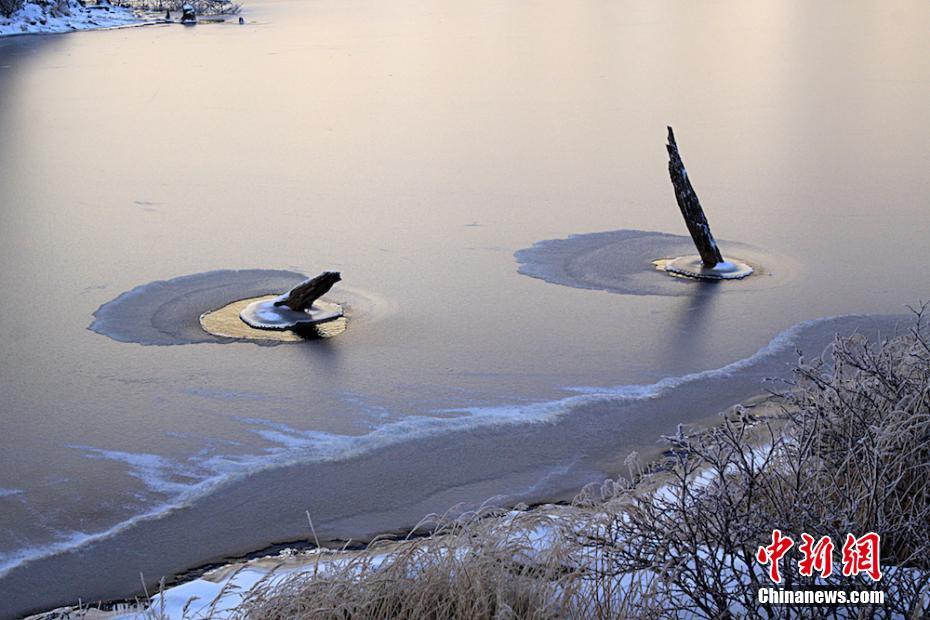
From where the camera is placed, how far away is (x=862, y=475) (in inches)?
124

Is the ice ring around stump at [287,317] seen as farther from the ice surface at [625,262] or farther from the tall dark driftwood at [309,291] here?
the ice surface at [625,262]

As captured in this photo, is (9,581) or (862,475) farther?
(9,581)

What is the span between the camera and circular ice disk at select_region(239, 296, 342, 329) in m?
6.76

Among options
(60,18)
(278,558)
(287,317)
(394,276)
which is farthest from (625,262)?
(60,18)

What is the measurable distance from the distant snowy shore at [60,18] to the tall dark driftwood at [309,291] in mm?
26351

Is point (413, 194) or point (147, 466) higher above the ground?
point (413, 194)

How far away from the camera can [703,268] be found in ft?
25.9

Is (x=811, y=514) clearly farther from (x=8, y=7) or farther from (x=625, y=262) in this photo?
(x=8, y=7)

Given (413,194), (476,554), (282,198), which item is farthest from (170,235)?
(476,554)

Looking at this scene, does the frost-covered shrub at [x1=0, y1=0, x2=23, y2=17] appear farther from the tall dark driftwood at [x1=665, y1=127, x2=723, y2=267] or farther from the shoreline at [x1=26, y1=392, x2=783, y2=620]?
the shoreline at [x1=26, y1=392, x2=783, y2=620]

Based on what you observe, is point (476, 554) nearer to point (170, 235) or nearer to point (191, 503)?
point (191, 503)

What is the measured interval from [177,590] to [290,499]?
865mm

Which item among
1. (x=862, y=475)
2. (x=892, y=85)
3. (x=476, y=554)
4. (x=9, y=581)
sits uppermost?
(x=892, y=85)

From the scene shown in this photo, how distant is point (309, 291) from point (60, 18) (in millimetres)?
28998
